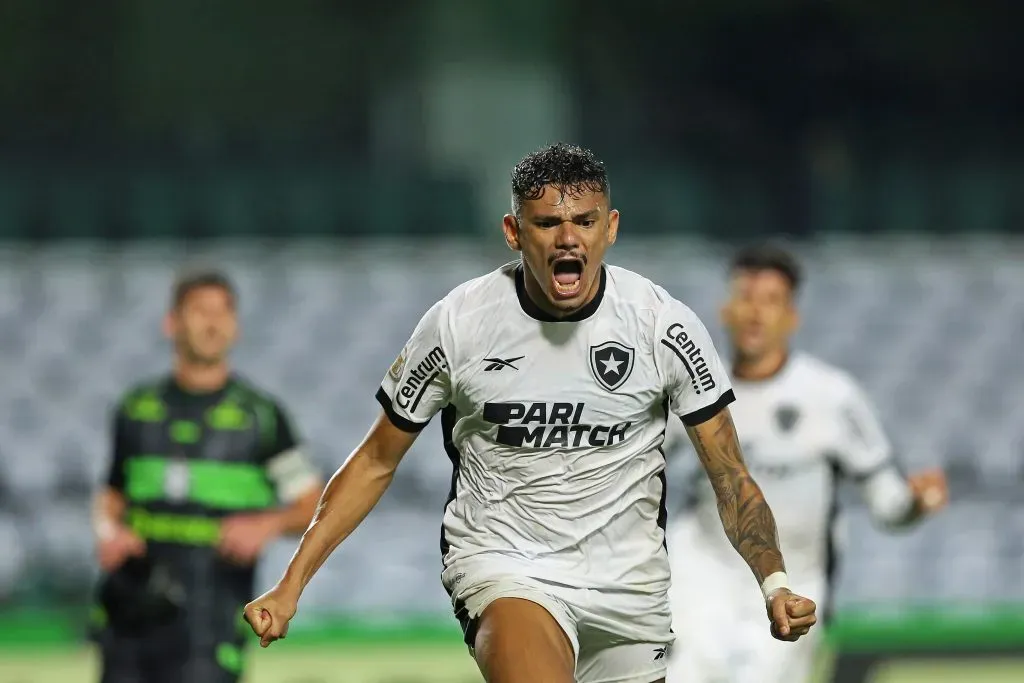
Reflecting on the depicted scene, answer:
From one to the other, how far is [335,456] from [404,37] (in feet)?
9.98

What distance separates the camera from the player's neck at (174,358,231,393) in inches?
207

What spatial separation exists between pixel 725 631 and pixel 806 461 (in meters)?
0.59

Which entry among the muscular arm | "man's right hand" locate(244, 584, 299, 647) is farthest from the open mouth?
"man's right hand" locate(244, 584, 299, 647)

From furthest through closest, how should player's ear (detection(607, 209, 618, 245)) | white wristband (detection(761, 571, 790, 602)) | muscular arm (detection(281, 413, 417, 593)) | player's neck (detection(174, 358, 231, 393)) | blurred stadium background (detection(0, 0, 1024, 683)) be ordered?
blurred stadium background (detection(0, 0, 1024, 683)), player's neck (detection(174, 358, 231, 393)), muscular arm (detection(281, 413, 417, 593)), player's ear (detection(607, 209, 618, 245)), white wristband (detection(761, 571, 790, 602))

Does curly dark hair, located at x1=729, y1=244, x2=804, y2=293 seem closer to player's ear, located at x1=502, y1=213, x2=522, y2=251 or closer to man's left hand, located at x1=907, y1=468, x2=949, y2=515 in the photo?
man's left hand, located at x1=907, y1=468, x2=949, y2=515

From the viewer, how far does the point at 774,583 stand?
3326 millimetres

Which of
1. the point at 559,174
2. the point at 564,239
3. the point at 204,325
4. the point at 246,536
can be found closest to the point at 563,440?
the point at 564,239

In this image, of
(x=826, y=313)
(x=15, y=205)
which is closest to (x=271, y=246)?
(x=15, y=205)

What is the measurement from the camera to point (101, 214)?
33.8 feet

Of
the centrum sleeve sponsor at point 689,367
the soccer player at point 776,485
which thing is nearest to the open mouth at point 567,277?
the centrum sleeve sponsor at point 689,367

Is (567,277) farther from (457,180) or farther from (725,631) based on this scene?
(457,180)

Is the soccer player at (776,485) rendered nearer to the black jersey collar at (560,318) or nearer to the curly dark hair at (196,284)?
the curly dark hair at (196,284)

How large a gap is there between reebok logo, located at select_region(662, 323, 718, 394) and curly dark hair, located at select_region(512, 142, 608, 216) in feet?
1.11

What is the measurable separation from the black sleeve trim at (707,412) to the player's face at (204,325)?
7.11 feet
